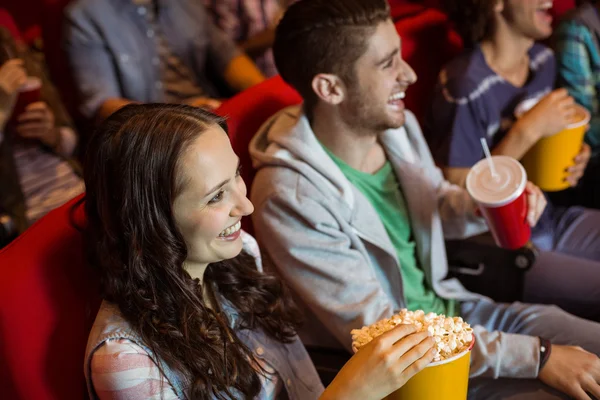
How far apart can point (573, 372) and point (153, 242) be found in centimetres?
83

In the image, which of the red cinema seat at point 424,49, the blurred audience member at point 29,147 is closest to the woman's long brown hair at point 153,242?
the blurred audience member at point 29,147

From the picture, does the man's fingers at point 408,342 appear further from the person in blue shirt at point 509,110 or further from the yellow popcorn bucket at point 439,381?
the person in blue shirt at point 509,110

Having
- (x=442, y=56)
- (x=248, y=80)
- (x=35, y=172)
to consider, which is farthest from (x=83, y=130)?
(x=442, y=56)

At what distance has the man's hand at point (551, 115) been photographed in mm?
1658

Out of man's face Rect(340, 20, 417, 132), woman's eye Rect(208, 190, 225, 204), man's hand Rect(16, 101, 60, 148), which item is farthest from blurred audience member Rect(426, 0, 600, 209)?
man's hand Rect(16, 101, 60, 148)

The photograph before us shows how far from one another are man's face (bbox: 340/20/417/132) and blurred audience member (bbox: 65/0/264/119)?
0.66 m

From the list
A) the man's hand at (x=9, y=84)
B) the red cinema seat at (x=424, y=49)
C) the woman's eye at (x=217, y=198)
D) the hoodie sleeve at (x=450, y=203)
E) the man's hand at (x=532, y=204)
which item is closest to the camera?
the woman's eye at (x=217, y=198)

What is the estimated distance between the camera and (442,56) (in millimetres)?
2176

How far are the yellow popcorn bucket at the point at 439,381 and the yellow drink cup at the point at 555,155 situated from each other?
857 mm

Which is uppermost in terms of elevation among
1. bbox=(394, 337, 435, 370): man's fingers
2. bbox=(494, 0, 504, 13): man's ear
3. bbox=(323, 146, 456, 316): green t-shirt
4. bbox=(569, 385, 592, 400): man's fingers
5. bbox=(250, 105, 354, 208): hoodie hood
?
bbox=(494, 0, 504, 13): man's ear

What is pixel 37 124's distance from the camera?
1983 mm

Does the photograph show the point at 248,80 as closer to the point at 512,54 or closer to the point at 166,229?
the point at 512,54

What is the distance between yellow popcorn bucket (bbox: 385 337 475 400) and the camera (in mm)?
981

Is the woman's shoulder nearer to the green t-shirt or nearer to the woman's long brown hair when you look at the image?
the woman's long brown hair
